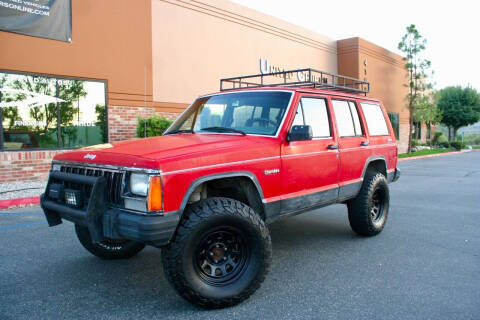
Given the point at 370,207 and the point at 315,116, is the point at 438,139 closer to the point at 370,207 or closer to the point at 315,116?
the point at 370,207

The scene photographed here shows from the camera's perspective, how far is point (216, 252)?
3.30 m

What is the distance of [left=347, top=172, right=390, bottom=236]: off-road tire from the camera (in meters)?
5.11

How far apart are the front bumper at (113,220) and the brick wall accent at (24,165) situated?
7.34 meters

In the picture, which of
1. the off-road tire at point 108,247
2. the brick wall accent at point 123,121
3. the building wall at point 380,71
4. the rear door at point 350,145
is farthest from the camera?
the building wall at point 380,71

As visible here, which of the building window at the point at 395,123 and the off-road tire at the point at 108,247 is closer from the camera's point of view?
the off-road tire at the point at 108,247

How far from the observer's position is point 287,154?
390 cm

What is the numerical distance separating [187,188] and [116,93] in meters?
9.54

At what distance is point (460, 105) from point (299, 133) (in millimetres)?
40263

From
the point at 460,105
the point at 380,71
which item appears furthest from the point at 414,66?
the point at 460,105

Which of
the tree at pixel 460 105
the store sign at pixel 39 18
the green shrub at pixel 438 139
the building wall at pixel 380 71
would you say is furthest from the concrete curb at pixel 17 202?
the tree at pixel 460 105

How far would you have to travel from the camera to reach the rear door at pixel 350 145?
4.79m

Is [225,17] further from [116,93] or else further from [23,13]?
[23,13]

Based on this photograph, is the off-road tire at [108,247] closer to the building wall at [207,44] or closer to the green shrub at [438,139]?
the building wall at [207,44]

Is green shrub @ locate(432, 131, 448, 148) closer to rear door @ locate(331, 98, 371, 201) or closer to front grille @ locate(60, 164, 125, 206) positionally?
rear door @ locate(331, 98, 371, 201)
